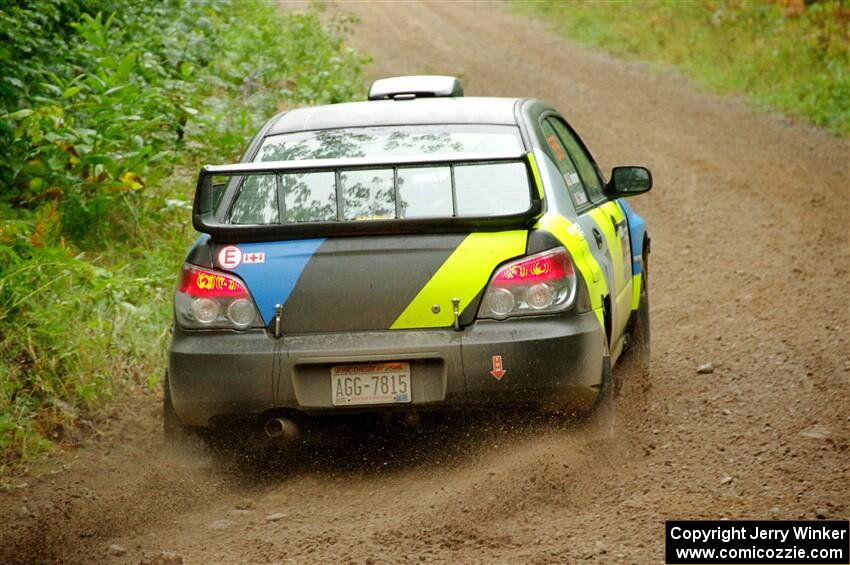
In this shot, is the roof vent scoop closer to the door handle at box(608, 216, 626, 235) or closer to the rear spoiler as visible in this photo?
the door handle at box(608, 216, 626, 235)

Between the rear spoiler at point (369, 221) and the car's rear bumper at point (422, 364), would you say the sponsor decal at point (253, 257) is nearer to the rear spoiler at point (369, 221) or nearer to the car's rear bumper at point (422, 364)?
the rear spoiler at point (369, 221)

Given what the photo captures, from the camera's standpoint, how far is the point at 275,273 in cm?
485

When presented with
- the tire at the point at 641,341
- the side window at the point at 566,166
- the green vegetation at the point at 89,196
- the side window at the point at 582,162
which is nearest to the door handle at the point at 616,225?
the side window at the point at 582,162

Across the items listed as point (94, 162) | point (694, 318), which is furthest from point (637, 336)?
point (94, 162)

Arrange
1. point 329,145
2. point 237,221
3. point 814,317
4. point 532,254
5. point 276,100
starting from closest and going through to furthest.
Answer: point 532,254
point 237,221
point 329,145
point 814,317
point 276,100

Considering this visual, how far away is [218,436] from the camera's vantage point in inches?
206

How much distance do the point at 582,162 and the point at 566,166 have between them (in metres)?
0.60

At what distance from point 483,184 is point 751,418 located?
1.79 metres

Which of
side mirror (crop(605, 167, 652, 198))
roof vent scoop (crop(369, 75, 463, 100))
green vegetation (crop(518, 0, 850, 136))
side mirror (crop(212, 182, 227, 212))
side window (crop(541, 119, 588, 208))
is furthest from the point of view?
green vegetation (crop(518, 0, 850, 136))

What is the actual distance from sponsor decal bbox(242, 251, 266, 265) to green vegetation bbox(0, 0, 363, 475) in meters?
1.62

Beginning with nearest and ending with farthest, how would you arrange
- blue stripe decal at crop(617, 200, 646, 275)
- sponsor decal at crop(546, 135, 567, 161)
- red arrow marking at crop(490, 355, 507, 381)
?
red arrow marking at crop(490, 355, 507, 381)
sponsor decal at crop(546, 135, 567, 161)
blue stripe decal at crop(617, 200, 646, 275)

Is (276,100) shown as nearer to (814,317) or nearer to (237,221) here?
(814,317)

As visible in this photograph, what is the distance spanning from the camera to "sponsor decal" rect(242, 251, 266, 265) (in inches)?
192

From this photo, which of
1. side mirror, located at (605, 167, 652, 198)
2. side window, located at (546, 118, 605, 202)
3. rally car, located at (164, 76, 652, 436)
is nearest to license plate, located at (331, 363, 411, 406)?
rally car, located at (164, 76, 652, 436)
